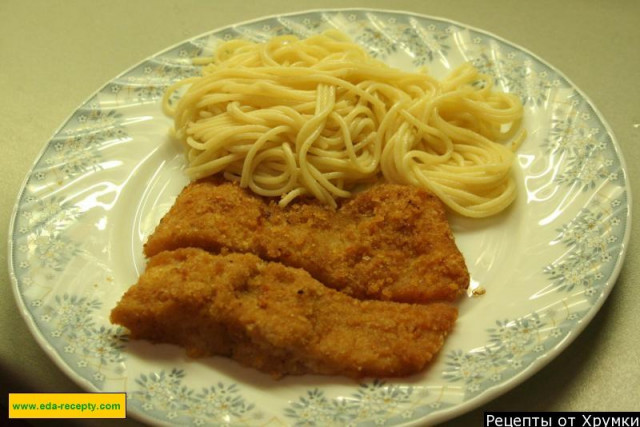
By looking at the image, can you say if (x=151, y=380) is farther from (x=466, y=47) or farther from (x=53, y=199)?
(x=466, y=47)

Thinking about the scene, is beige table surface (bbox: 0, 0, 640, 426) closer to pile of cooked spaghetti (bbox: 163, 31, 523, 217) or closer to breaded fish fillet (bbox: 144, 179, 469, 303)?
breaded fish fillet (bbox: 144, 179, 469, 303)

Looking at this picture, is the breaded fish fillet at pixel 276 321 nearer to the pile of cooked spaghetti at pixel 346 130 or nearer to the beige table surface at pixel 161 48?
the beige table surface at pixel 161 48

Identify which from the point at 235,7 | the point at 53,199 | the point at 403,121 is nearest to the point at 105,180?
the point at 53,199

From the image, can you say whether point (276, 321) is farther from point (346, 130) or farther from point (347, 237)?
point (346, 130)

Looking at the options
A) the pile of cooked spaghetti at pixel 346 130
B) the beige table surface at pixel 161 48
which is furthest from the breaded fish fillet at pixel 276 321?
the pile of cooked spaghetti at pixel 346 130

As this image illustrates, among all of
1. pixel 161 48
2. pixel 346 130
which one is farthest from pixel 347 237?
pixel 161 48

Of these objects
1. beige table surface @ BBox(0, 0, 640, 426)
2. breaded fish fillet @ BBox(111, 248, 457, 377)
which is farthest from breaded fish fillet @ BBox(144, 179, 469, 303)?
beige table surface @ BBox(0, 0, 640, 426)
